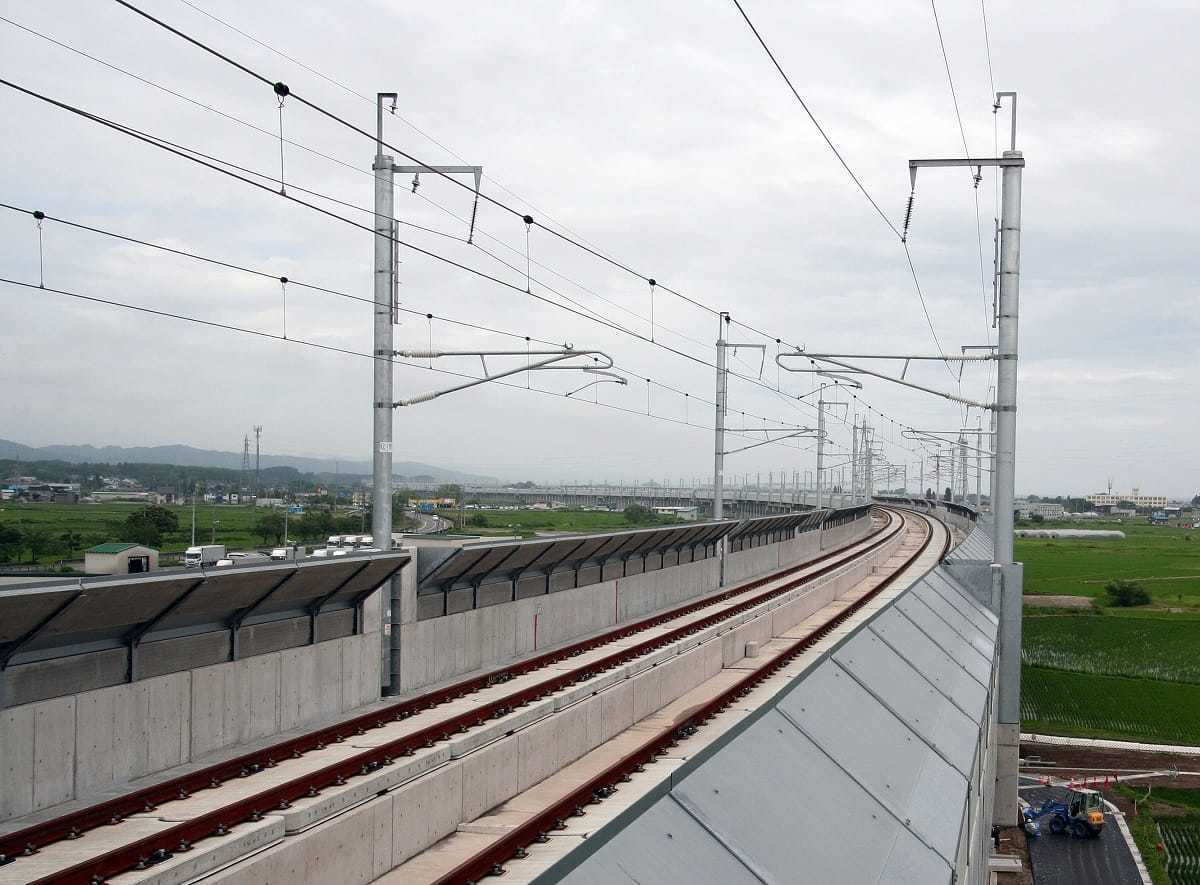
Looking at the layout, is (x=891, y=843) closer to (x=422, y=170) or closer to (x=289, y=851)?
(x=289, y=851)

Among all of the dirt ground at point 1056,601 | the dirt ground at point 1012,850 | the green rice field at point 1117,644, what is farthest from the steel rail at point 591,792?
the dirt ground at point 1056,601

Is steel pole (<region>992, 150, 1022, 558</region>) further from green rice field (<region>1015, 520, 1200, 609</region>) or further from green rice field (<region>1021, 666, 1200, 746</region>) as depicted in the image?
green rice field (<region>1015, 520, 1200, 609</region>)

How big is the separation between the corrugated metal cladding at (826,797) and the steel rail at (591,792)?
184 inches

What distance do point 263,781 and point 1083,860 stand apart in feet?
88.5

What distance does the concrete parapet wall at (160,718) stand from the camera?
1169 cm

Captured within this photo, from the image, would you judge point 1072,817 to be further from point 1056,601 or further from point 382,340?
point 1056,601

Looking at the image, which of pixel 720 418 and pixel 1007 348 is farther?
pixel 720 418

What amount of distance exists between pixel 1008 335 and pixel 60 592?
55.1ft

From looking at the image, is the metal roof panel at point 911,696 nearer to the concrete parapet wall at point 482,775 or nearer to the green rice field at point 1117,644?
the concrete parapet wall at point 482,775

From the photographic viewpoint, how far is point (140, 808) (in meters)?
12.1

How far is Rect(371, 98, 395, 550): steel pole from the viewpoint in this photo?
1814cm

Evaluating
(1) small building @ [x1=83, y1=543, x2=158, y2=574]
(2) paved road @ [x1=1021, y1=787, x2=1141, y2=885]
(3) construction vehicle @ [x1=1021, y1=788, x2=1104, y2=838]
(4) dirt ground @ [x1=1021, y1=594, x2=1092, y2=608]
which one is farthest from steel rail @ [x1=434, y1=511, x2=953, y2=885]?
Answer: (4) dirt ground @ [x1=1021, y1=594, x2=1092, y2=608]

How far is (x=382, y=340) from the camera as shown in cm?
1833

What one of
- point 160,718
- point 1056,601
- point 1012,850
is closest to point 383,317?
point 160,718
